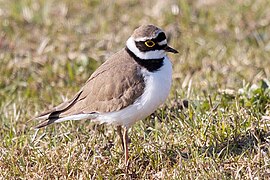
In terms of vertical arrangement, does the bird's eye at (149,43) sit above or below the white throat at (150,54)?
above

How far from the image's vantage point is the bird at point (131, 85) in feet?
18.0

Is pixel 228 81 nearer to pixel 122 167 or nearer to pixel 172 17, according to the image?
pixel 172 17

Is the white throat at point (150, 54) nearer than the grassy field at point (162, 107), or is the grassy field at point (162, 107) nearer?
the grassy field at point (162, 107)

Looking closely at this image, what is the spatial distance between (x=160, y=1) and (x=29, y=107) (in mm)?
3372

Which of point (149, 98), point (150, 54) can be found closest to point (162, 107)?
point (150, 54)

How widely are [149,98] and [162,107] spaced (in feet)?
4.15

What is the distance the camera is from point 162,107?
22.0 ft

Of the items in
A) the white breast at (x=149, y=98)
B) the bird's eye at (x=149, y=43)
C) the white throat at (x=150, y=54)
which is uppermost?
the bird's eye at (x=149, y=43)

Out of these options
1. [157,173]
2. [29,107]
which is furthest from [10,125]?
[157,173]

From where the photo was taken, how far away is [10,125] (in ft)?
21.7

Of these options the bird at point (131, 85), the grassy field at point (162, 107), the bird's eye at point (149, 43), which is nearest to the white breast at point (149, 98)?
the bird at point (131, 85)

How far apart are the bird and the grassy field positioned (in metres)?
0.29

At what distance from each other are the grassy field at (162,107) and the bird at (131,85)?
287 mm

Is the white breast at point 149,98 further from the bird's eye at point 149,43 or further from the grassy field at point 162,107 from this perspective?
the grassy field at point 162,107
